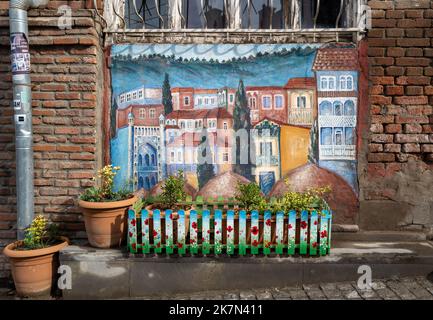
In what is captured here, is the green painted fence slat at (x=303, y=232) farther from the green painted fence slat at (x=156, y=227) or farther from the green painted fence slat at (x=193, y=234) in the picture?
the green painted fence slat at (x=156, y=227)

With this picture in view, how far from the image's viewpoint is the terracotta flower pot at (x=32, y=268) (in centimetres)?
366

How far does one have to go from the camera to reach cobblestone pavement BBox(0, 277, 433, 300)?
11.5 feet

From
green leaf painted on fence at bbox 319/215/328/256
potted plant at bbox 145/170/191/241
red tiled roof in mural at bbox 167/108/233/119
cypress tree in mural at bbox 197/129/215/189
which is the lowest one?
green leaf painted on fence at bbox 319/215/328/256

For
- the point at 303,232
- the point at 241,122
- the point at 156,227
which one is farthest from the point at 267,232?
the point at 241,122

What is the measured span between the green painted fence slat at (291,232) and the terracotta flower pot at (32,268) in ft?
8.09

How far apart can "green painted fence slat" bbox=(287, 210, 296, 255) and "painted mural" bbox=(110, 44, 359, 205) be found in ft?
3.00

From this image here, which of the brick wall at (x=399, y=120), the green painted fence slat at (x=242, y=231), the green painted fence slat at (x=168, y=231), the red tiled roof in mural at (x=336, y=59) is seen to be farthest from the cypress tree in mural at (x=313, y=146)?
the green painted fence slat at (x=168, y=231)

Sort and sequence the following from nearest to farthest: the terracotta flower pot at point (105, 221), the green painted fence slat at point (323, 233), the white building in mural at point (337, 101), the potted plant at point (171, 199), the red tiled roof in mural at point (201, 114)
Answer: the green painted fence slat at point (323, 233), the terracotta flower pot at point (105, 221), the potted plant at point (171, 199), the white building in mural at point (337, 101), the red tiled roof in mural at point (201, 114)

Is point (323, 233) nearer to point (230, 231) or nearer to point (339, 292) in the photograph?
point (339, 292)

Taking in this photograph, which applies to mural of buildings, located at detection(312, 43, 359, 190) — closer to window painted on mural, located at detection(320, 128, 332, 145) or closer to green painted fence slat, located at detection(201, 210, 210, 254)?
window painted on mural, located at detection(320, 128, 332, 145)

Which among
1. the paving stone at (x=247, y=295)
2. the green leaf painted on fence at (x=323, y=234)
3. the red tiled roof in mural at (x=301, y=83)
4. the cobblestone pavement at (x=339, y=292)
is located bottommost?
the paving stone at (x=247, y=295)

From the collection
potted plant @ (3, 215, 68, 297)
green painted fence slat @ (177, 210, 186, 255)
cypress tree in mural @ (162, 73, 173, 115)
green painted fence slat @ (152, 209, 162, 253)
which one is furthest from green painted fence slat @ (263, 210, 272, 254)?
potted plant @ (3, 215, 68, 297)

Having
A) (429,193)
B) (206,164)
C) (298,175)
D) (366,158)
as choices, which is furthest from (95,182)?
(429,193)

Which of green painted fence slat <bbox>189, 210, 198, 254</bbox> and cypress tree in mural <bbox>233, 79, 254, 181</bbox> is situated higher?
cypress tree in mural <bbox>233, 79, 254, 181</bbox>
